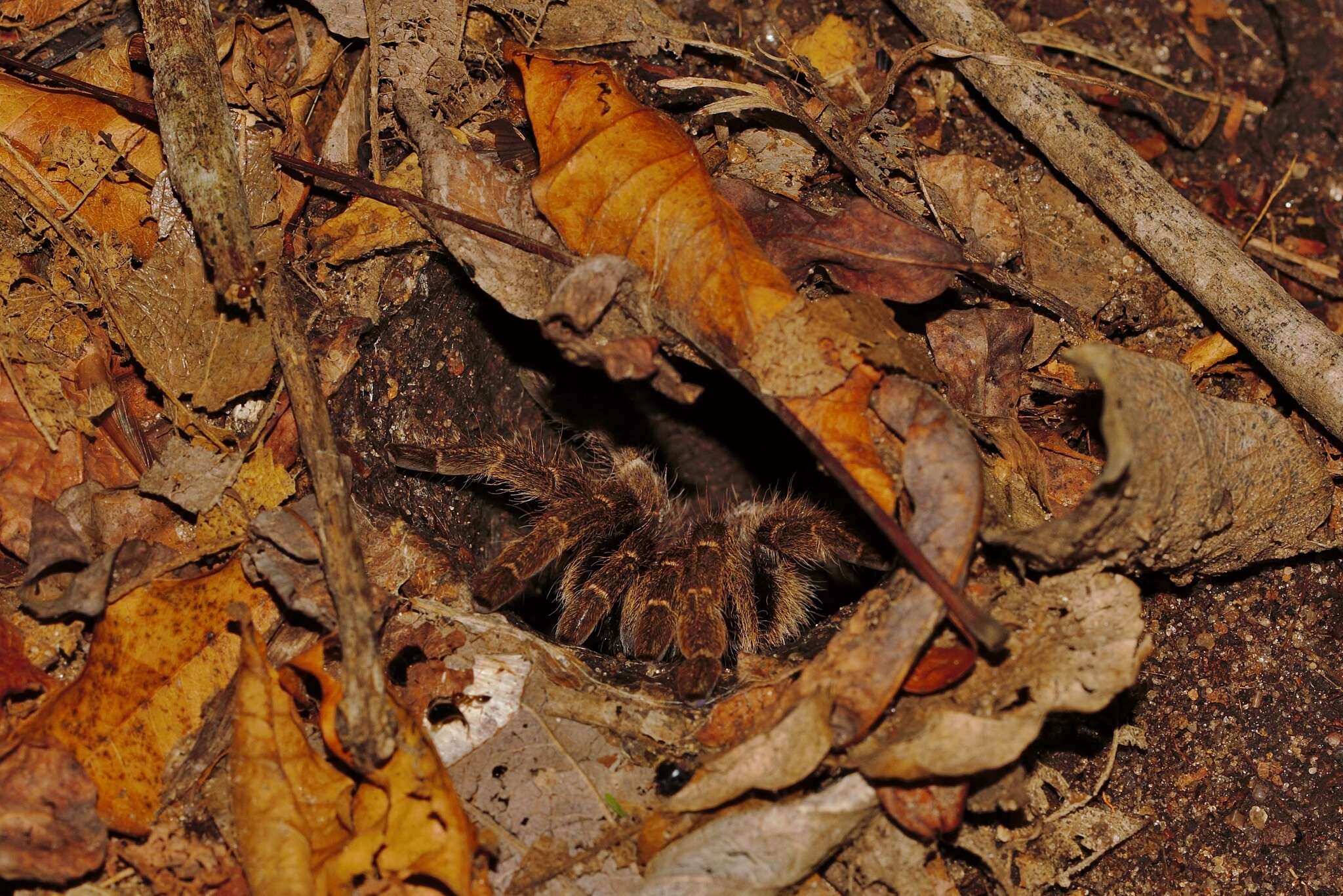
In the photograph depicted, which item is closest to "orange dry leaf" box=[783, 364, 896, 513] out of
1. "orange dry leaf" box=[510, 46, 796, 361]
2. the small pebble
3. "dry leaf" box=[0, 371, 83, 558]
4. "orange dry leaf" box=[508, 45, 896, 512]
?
"orange dry leaf" box=[508, 45, 896, 512]

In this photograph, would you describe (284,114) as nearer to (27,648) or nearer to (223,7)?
(223,7)

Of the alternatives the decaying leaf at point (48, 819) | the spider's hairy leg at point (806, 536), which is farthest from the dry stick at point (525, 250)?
the decaying leaf at point (48, 819)

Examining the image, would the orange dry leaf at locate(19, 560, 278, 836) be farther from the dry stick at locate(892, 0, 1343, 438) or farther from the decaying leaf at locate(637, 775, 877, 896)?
the dry stick at locate(892, 0, 1343, 438)

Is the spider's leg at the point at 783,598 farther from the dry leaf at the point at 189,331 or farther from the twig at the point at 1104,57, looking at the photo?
the twig at the point at 1104,57

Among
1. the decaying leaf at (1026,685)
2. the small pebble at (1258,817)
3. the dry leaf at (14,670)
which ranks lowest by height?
the small pebble at (1258,817)

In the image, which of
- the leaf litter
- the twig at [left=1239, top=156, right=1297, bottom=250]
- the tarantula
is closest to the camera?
the leaf litter

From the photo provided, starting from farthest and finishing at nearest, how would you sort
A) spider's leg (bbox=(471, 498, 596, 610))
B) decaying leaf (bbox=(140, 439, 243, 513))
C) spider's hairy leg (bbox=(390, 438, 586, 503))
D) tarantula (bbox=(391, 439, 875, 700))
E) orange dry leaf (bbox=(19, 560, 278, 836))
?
spider's hairy leg (bbox=(390, 438, 586, 503)), tarantula (bbox=(391, 439, 875, 700)), spider's leg (bbox=(471, 498, 596, 610)), decaying leaf (bbox=(140, 439, 243, 513)), orange dry leaf (bbox=(19, 560, 278, 836))

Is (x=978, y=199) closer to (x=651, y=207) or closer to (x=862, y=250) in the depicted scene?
(x=862, y=250)
